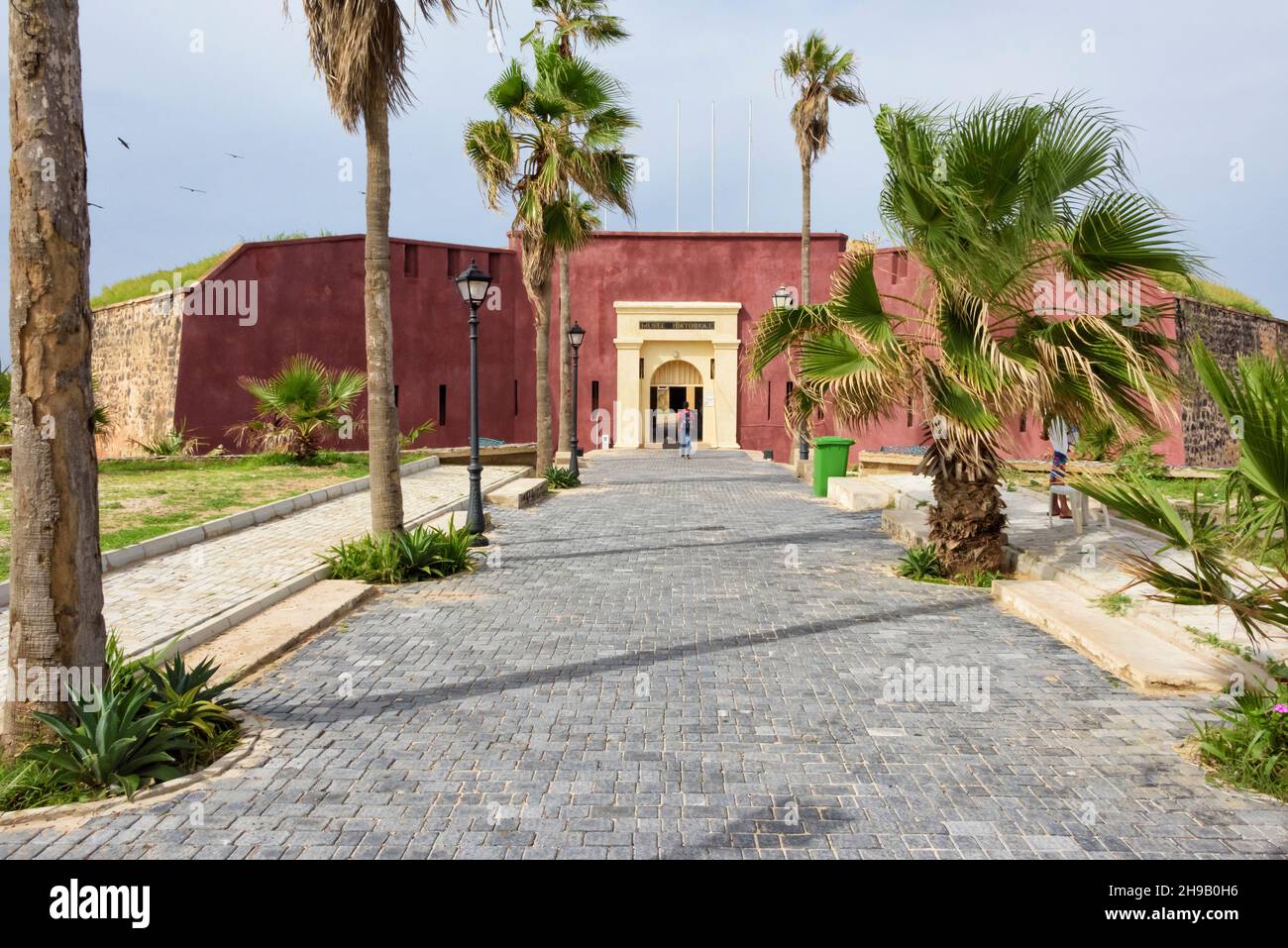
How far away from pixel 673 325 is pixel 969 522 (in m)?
26.9

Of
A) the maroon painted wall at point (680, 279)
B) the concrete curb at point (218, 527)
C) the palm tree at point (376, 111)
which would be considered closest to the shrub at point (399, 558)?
the palm tree at point (376, 111)

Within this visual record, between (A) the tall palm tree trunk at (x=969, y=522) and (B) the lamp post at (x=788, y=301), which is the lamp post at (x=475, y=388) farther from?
(B) the lamp post at (x=788, y=301)

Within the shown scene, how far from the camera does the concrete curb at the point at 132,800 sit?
4.04m

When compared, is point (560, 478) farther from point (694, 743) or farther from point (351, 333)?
point (694, 743)

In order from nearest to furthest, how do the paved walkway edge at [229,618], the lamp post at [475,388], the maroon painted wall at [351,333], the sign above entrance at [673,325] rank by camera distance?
the paved walkway edge at [229,618] < the lamp post at [475,388] < the maroon painted wall at [351,333] < the sign above entrance at [673,325]

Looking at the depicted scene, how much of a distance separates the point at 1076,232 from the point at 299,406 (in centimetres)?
1551

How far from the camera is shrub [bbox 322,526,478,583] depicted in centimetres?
968

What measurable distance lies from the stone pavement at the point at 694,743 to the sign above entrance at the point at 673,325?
27279 millimetres

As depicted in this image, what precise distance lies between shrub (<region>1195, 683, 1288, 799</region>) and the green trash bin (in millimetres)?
13422

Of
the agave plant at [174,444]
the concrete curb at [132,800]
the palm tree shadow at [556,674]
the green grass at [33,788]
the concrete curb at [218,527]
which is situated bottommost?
the palm tree shadow at [556,674]

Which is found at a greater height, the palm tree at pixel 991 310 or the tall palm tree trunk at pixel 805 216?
the tall palm tree trunk at pixel 805 216

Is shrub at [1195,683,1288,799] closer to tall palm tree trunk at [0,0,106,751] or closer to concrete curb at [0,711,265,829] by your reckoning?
concrete curb at [0,711,265,829]

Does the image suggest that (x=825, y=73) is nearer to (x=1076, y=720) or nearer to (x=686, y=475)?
(x=686, y=475)

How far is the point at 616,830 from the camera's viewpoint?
13.0ft
